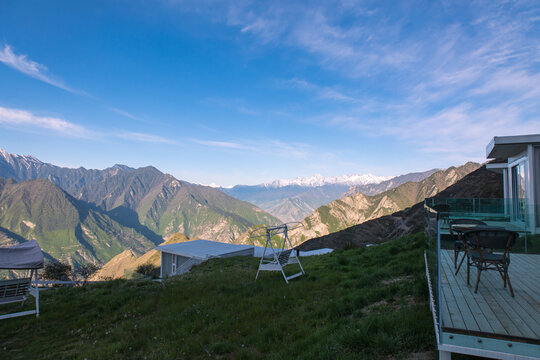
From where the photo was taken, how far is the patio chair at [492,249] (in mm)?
4438

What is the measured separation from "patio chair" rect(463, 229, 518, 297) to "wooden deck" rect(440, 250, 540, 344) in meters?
0.22

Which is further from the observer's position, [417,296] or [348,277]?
[348,277]

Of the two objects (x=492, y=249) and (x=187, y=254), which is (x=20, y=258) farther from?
(x=187, y=254)

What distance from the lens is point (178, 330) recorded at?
5.89 metres

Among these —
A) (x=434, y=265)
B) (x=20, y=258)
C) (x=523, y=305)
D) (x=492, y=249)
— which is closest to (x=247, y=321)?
(x=434, y=265)

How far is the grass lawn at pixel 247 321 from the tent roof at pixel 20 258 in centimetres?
148

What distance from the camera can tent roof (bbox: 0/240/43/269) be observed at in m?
7.38

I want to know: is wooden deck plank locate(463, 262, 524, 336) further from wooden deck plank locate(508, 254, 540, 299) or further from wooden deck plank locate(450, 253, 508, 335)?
wooden deck plank locate(508, 254, 540, 299)

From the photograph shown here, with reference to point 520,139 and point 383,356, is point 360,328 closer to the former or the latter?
point 383,356

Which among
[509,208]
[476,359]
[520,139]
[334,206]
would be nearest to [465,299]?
[476,359]

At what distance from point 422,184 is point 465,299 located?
627 feet

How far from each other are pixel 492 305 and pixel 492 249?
1.31 metres

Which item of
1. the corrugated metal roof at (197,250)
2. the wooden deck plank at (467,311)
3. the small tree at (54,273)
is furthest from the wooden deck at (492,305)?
the small tree at (54,273)

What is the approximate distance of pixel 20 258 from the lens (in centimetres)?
762
